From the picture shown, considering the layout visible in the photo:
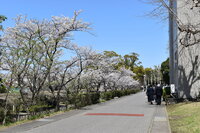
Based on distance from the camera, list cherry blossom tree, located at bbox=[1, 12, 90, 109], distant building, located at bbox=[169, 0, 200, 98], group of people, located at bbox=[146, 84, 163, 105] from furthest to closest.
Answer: group of people, located at bbox=[146, 84, 163, 105]
distant building, located at bbox=[169, 0, 200, 98]
cherry blossom tree, located at bbox=[1, 12, 90, 109]

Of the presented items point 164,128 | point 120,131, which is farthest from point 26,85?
point 164,128

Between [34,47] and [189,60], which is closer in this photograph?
[34,47]

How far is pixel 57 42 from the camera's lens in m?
16.0

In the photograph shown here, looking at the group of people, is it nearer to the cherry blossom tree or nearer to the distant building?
the distant building

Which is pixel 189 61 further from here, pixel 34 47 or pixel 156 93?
pixel 34 47

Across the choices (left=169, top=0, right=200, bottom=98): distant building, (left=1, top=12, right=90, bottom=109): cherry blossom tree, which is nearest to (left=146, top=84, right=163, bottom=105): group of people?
(left=169, top=0, right=200, bottom=98): distant building

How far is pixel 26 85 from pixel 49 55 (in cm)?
230

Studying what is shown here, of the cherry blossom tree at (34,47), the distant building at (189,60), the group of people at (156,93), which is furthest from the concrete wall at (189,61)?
the cherry blossom tree at (34,47)

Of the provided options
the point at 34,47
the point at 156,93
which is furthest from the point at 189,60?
the point at 34,47

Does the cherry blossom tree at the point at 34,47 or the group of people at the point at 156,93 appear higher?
the cherry blossom tree at the point at 34,47

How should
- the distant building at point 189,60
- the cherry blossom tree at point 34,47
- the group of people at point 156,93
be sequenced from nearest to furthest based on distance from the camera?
1. the cherry blossom tree at point 34,47
2. the distant building at point 189,60
3. the group of people at point 156,93

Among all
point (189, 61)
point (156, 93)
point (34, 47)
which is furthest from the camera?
point (156, 93)

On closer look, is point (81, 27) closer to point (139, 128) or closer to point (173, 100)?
point (139, 128)

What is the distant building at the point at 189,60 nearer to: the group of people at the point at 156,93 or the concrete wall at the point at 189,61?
the concrete wall at the point at 189,61
